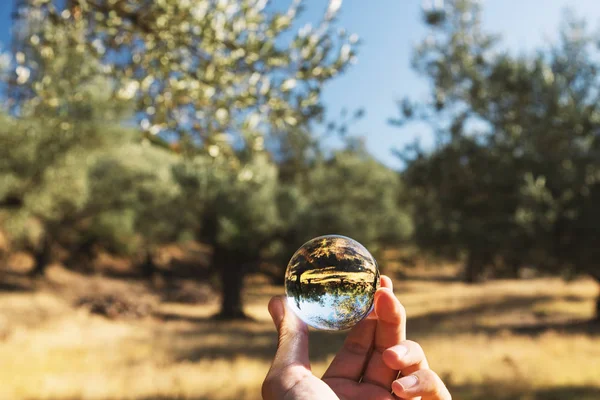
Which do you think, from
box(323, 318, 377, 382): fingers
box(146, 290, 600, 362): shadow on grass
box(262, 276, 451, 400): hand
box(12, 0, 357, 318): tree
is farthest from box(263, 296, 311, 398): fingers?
box(146, 290, 600, 362): shadow on grass

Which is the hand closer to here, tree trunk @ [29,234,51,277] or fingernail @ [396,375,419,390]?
fingernail @ [396,375,419,390]

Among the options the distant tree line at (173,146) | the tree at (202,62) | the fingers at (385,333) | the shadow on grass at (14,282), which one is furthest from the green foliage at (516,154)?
the shadow on grass at (14,282)

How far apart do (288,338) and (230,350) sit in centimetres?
1392

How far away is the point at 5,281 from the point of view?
1184 inches

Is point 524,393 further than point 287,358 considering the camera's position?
Yes

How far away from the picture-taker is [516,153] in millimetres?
15688

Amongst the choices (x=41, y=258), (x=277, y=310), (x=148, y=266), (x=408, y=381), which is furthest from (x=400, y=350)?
→ (x=148, y=266)

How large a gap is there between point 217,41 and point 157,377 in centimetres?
806

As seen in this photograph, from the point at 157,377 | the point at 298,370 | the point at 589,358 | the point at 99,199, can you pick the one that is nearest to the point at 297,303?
the point at 298,370

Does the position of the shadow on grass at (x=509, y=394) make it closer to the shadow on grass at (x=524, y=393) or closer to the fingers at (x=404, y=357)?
the shadow on grass at (x=524, y=393)

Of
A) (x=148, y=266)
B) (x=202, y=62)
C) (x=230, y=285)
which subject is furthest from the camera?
(x=148, y=266)

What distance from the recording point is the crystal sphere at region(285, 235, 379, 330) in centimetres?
272

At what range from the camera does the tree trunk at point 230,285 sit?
962 inches

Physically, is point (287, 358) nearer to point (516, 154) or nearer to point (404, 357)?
point (404, 357)
